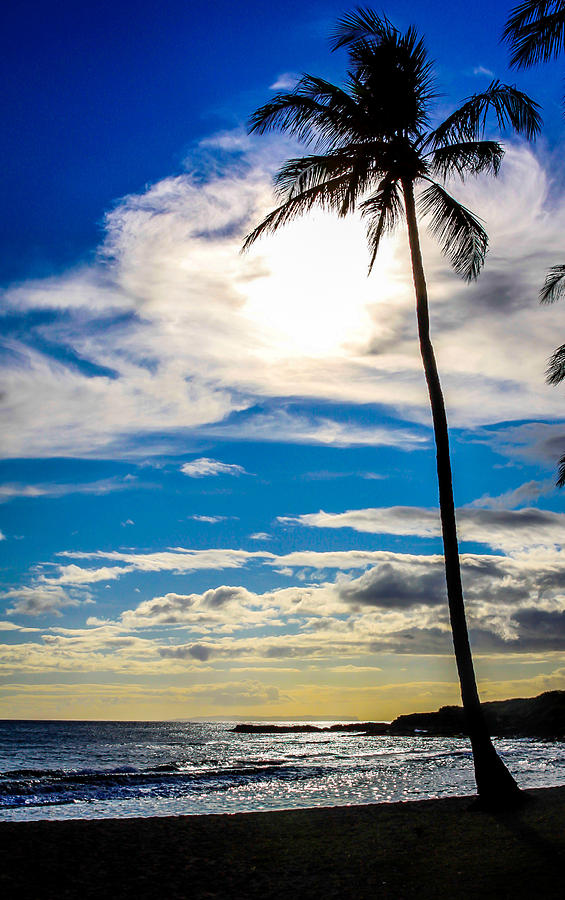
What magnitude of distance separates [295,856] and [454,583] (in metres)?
6.28

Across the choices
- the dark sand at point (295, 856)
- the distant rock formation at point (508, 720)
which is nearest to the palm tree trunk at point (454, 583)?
the dark sand at point (295, 856)

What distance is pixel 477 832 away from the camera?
10.9 meters

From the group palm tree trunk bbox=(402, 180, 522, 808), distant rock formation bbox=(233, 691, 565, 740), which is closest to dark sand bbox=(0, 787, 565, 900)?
palm tree trunk bbox=(402, 180, 522, 808)

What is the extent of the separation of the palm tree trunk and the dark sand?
0.58 meters

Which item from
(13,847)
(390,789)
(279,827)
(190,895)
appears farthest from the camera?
(390,789)

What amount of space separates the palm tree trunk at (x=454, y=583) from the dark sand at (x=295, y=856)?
0.58 metres

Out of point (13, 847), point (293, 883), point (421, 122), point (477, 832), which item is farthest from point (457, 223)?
point (13, 847)

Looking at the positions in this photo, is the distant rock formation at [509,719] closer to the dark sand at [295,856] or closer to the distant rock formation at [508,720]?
the distant rock formation at [508,720]

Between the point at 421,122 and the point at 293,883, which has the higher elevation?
the point at 421,122

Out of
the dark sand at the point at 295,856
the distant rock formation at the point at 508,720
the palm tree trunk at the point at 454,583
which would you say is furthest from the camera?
the distant rock formation at the point at 508,720

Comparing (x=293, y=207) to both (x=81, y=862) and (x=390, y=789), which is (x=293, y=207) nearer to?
(x=81, y=862)

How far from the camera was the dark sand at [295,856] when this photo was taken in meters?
7.82

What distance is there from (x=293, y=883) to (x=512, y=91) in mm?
15597

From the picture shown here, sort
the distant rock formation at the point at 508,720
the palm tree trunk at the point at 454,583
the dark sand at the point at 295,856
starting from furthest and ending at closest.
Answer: the distant rock formation at the point at 508,720
the palm tree trunk at the point at 454,583
the dark sand at the point at 295,856
